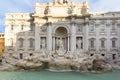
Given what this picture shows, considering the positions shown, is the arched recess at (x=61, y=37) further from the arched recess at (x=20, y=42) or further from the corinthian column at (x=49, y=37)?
the arched recess at (x=20, y=42)

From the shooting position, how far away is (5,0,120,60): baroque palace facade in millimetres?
43625

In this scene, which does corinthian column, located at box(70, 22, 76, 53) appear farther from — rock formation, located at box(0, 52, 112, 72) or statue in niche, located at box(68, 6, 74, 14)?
rock formation, located at box(0, 52, 112, 72)

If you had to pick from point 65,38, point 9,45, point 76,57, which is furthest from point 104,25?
point 9,45

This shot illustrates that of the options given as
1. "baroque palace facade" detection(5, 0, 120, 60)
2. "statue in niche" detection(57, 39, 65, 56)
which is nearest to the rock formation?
"statue in niche" detection(57, 39, 65, 56)

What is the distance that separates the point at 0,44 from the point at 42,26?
42.9ft

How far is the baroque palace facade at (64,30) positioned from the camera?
43.6 meters

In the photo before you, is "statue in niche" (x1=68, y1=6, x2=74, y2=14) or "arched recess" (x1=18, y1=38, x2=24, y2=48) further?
"arched recess" (x1=18, y1=38, x2=24, y2=48)

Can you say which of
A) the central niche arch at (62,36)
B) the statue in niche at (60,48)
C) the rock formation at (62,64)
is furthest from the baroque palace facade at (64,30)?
the rock formation at (62,64)

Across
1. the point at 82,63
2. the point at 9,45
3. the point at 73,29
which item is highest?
the point at 73,29

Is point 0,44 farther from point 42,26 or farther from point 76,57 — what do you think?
point 76,57

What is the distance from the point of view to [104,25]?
43938 millimetres

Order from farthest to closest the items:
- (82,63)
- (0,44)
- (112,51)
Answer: (0,44) < (112,51) < (82,63)

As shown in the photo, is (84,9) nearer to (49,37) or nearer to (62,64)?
(49,37)

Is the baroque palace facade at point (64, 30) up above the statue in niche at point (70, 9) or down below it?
below
